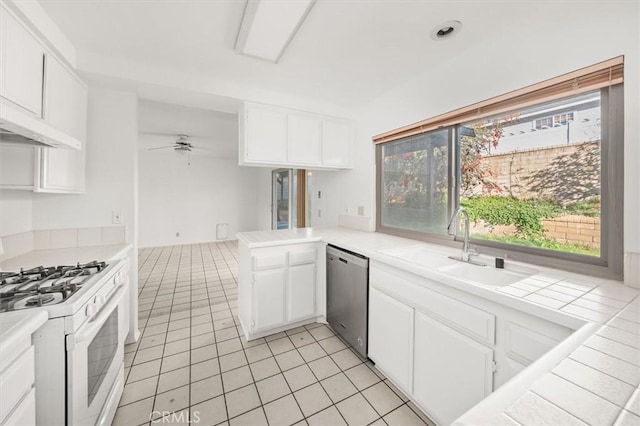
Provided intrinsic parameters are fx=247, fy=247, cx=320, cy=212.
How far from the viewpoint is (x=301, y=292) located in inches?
91.5

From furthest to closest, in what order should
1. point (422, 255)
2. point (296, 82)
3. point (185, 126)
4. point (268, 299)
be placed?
1. point (185, 126)
2. point (296, 82)
3. point (268, 299)
4. point (422, 255)

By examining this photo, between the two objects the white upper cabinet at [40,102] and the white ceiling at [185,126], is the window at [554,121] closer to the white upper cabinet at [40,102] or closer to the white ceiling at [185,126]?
the white upper cabinet at [40,102]

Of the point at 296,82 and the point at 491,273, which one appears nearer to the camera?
the point at 491,273

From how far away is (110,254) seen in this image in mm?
1757

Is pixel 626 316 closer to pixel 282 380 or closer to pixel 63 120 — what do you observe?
pixel 282 380

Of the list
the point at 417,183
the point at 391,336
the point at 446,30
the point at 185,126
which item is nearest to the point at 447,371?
the point at 391,336

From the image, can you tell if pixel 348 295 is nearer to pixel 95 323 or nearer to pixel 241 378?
pixel 241 378

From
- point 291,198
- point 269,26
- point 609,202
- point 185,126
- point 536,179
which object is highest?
point 185,126

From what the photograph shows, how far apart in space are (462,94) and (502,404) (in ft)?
6.54

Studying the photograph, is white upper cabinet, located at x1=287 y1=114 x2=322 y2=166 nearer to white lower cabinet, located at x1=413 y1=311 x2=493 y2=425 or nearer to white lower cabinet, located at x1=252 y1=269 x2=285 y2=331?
white lower cabinet, located at x1=252 y1=269 x2=285 y2=331

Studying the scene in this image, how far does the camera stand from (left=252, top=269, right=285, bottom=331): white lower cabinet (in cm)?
212

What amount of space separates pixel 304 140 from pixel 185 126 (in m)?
2.33

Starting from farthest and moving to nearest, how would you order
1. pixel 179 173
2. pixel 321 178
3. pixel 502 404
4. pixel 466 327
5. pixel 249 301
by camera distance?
pixel 179 173
pixel 321 178
pixel 249 301
pixel 466 327
pixel 502 404

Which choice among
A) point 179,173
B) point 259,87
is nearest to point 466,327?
point 259,87
